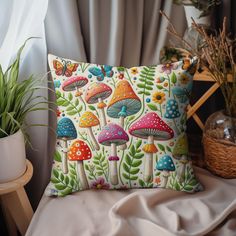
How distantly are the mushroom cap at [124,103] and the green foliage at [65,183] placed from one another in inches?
8.3

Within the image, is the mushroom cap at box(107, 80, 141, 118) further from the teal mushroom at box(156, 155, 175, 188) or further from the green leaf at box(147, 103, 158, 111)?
the teal mushroom at box(156, 155, 175, 188)

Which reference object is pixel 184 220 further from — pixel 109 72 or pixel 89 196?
pixel 109 72

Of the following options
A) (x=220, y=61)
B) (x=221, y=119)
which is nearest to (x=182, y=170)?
(x=221, y=119)

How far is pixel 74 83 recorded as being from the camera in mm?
982

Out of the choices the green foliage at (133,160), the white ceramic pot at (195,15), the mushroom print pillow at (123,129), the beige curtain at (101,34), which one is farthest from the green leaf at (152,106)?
the white ceramic pot at (195,15)

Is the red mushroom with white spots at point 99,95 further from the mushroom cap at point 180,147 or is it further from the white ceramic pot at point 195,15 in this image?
the white ceramic pot at point 195,15

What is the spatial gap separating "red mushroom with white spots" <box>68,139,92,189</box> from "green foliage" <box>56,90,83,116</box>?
9 cm

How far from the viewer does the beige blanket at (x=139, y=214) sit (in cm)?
84

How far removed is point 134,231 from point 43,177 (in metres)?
0.49

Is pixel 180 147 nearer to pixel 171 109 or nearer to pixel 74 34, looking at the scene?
pixel 171 109

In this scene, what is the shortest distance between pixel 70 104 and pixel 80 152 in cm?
15

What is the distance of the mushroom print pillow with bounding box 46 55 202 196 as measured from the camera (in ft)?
3.13

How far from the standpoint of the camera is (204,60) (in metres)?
1.11

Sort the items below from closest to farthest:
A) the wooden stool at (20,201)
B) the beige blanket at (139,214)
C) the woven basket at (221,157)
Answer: the beige blanket at (139,214), the wooden stool at (20,201), the woven basket at (221,157)
